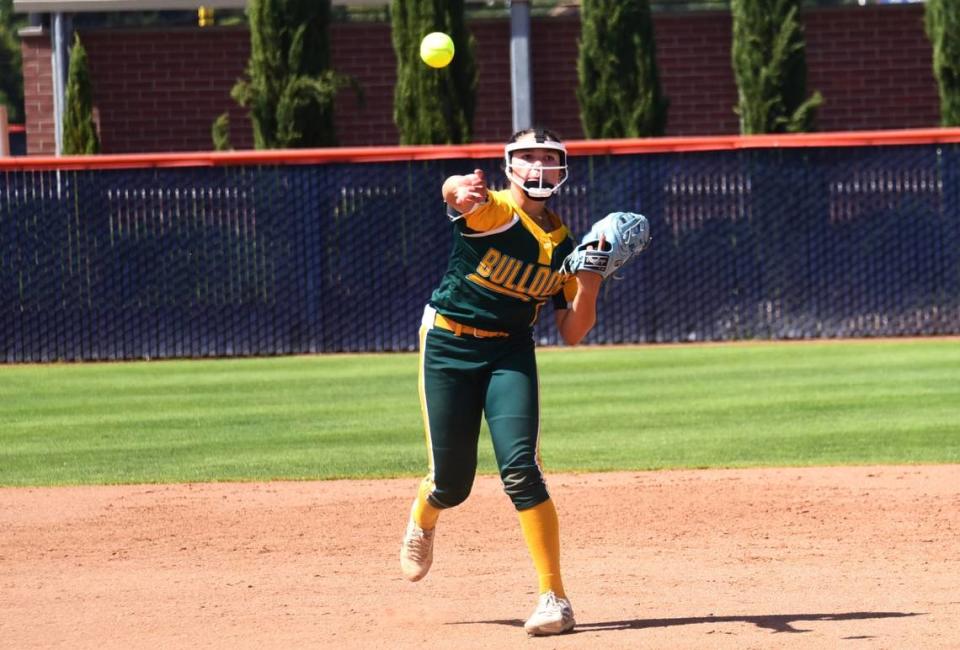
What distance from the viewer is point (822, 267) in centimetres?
1694

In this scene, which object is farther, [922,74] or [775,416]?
[922,74]

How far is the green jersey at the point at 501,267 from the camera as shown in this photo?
17.9 feet

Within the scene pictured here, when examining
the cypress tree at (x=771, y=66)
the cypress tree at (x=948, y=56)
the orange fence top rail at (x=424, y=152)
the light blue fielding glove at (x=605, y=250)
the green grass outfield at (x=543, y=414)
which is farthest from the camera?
the cypress tree at (x=948, y=56)

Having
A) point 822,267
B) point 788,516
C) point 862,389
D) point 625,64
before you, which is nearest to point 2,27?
point 625,64

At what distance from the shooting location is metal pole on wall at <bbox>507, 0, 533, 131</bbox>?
2308 centimetres

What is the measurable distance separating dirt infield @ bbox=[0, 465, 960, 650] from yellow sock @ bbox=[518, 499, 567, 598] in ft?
0.69

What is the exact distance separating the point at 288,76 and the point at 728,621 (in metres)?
16.8

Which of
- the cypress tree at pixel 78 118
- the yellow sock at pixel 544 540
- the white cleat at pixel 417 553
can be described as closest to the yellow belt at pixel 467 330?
the yellow sock at pixel 544 540

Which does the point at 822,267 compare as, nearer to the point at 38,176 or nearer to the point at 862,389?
the point at 862,389

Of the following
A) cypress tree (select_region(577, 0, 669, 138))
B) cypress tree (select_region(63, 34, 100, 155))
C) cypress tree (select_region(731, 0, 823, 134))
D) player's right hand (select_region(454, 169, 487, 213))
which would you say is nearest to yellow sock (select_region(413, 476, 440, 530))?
player's right hand (select_region(454, 169, 487, 213))

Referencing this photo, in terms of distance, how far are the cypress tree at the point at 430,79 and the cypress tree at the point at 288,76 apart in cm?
105

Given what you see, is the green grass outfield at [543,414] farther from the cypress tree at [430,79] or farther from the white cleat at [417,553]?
the cypress tree at [430,79]

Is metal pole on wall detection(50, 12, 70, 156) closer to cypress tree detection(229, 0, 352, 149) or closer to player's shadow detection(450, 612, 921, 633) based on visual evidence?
cypress tree detection(229, 0, 352, 149)

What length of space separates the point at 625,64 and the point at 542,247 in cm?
1711
